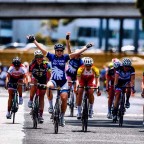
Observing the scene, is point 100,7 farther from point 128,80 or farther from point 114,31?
point 114,31

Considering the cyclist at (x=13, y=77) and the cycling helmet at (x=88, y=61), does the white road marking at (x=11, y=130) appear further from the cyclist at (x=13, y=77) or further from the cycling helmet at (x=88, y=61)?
the cycling helmet at (x=88, y=61)

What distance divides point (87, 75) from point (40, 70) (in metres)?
1.14

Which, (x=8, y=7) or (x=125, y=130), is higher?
(x=8, y=7)

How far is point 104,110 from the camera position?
32.4 m

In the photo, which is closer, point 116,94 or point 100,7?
point 116,94

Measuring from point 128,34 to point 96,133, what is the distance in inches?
5547

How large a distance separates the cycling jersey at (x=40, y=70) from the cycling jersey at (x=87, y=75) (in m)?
0.80

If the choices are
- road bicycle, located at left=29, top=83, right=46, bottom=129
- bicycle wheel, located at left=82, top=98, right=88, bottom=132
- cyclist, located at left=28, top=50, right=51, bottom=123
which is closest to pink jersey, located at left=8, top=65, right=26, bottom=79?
cyclist, located at left=28, top=50, right=51, bottom=123

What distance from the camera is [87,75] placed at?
23.2 meters

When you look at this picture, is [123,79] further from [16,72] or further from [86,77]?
[16,72]

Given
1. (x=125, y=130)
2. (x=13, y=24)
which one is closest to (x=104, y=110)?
(x=125, y=130)

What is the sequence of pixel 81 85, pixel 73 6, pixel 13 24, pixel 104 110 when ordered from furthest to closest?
pixel 13 24 < pixel 73 6 < pixel 104 110 < pixel 81 85

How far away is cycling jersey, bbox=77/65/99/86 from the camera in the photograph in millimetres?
23109

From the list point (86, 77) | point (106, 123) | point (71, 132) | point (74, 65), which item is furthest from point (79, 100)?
point (74, 65)
